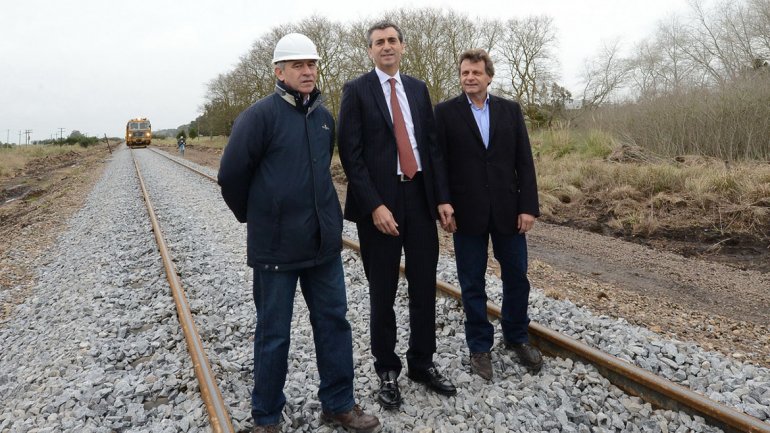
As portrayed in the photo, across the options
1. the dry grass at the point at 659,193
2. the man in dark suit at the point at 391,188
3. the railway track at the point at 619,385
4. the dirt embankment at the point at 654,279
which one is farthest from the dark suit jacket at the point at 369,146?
the dry grass at the point at 659,193

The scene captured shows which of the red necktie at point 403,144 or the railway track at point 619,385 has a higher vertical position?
the red necktie at point 403,144

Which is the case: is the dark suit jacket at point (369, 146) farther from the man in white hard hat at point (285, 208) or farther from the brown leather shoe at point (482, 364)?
the brown leather shoe at point (482, 364)

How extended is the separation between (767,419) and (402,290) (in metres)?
3.01

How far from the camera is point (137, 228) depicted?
9.41m

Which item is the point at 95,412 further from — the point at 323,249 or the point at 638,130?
the point at 638,130

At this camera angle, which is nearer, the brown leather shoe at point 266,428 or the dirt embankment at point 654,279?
the brown leather shoe at point 266,428

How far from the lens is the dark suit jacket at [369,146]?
300 centimetres

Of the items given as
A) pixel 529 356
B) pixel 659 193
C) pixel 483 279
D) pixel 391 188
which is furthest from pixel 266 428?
pixel 659 193

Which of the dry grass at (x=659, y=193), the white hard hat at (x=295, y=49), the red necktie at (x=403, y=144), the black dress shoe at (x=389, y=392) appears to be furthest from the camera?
the dry grass at (x=659, y=193)

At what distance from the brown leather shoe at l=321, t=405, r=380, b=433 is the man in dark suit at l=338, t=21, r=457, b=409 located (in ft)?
0.70

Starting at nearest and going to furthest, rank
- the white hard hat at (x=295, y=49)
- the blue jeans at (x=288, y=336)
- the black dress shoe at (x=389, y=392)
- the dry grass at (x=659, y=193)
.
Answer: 1. the white hard hat at (x=295, y=49)
2. the blue jeans at (x=288, y=336)
3. the black dress shoe at (x=389, y=392)
4. the dry grass at (x=659, y=193)

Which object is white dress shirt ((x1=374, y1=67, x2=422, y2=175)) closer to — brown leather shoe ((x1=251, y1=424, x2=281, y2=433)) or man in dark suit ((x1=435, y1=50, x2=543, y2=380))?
man in dark suit ((x1=435, y1=50, x2=543, y2=380))

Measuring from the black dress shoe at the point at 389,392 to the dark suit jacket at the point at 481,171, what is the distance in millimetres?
1024

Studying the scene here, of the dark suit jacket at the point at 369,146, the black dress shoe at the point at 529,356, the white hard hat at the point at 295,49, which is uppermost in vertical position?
the white hard hat at the point at 295,49
